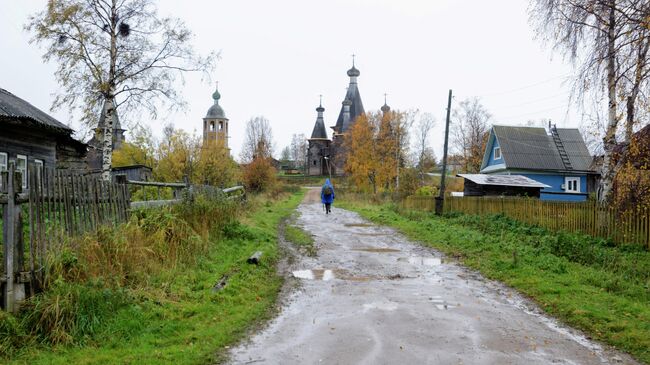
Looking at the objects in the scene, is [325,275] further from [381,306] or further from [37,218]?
[37,218]

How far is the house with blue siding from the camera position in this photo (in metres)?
39.1

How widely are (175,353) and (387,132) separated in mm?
48422

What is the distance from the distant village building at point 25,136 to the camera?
17.5 meters

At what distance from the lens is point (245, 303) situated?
716cm

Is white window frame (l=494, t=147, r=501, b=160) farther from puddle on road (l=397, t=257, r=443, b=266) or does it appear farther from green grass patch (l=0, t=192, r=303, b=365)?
green grass patch (l=0, t=192, r=303, b=365)

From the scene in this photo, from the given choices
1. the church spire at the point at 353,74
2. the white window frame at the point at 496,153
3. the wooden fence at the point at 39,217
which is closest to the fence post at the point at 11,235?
the wooden fence at the point at 39,217

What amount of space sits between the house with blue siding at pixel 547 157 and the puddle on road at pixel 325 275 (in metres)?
31.9

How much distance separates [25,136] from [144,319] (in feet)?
56.8

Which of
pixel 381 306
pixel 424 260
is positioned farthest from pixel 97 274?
pixel 424 260

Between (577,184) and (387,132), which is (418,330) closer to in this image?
(577,184)

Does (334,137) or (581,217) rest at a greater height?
(334,137)

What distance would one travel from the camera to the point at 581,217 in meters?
14.0

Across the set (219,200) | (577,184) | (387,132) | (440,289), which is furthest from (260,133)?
(440,289)

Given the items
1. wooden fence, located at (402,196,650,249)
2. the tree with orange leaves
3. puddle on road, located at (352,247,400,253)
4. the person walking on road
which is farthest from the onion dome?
puddle on road, located at (352,247,400,253)
